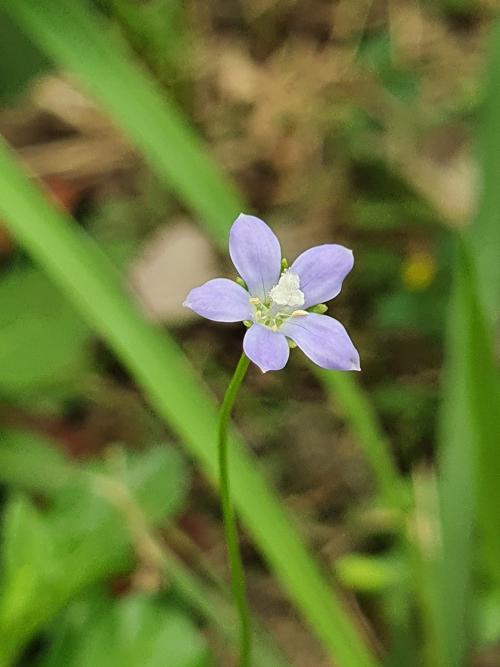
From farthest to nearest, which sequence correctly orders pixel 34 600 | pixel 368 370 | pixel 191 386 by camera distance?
pixel 368 370, pixel 191 386, pixel 34 600

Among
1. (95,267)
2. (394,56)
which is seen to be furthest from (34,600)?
(394,56)

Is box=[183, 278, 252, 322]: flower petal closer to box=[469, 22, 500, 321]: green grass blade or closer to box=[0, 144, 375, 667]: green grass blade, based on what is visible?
box=[0, 144, 375, 667]: green grass blade

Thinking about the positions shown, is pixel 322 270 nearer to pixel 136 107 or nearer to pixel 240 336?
pixel 136 107

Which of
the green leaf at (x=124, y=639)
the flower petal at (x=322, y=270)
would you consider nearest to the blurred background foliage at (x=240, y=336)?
the green leaf at (x=124, y=639)

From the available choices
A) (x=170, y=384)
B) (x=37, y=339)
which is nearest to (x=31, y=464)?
(x=37, y=339)

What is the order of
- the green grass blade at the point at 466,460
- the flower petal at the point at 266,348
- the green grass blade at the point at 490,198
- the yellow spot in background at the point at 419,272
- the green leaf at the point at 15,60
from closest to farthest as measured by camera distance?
the flower petal at the point at 266,348
the green grass blade at the point at 466,460
the green grass blade at the point at 490,198
the yellow spot in background at the point at 419,272
the green leaf at the point at 15,60

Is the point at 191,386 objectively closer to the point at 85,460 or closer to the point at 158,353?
the point at 158,353

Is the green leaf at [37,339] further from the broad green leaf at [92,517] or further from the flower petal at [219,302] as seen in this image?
the flower petal at [219,302]
